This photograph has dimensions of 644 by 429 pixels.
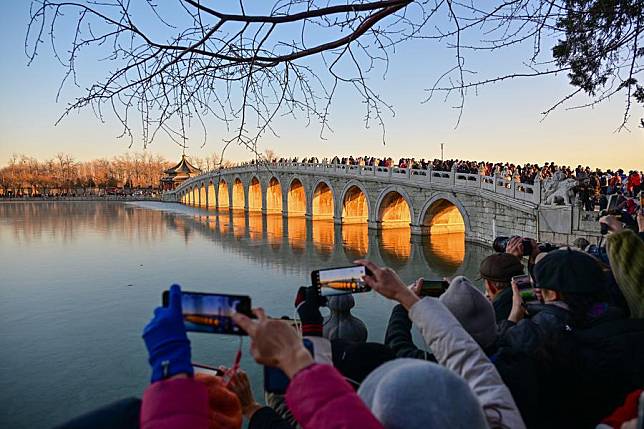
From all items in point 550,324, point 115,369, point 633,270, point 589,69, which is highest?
point 589,69

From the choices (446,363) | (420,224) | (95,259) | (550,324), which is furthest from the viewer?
(420,224)

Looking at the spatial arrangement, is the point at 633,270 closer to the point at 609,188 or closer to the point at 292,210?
the point at 609,188

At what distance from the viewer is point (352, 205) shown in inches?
1017

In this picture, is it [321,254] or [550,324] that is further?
[321,254]

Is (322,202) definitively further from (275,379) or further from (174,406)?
(174,406)

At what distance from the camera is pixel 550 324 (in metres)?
1.71

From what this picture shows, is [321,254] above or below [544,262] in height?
below

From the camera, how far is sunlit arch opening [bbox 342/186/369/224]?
991 inches

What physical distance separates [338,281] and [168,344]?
2.37 feet

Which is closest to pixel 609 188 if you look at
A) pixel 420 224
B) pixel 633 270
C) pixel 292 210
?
pixel 420 224

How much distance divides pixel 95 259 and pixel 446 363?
15410mm

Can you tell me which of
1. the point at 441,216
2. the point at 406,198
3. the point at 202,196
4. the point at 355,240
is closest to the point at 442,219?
the point at 441,216

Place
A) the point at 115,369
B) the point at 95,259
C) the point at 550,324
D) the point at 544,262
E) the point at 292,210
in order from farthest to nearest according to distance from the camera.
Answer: the point at 292,210, the point at 95,259, the point at 115,369, the point at 544,262, the point at 550,324

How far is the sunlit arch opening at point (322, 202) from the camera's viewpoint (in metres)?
28.1
